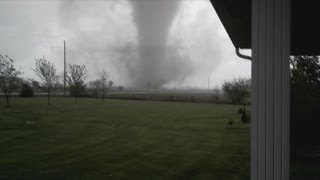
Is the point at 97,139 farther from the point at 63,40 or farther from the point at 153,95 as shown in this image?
the point at 63,40

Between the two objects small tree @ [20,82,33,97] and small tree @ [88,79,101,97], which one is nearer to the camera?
small tree @ [20,82,33,97]

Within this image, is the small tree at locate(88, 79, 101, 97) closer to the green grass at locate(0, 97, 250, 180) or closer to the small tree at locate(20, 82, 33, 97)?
the green grass at locate(0, 97, 250, 180)

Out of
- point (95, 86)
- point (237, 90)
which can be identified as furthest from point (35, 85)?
point (237, 90)

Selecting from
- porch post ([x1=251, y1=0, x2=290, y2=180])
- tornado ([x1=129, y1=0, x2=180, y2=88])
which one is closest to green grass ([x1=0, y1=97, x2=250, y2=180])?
tornado ([x1=129, y1=0, x2=180, y2=88])

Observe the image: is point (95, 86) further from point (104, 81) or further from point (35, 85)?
point (35, 85)

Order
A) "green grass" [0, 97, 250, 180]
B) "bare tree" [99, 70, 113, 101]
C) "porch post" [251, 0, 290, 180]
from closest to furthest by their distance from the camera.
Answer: "porch post" [251, 0, 290, 180], "green grass" [0, 97, 250, 180], "bare tree" [99, 70, 113, 101]

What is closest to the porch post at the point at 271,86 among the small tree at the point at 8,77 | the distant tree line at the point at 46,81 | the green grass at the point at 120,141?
the green grass at the point at 120,141

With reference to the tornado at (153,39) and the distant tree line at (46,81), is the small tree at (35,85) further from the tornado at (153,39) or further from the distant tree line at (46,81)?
the tornado at (153,39)
